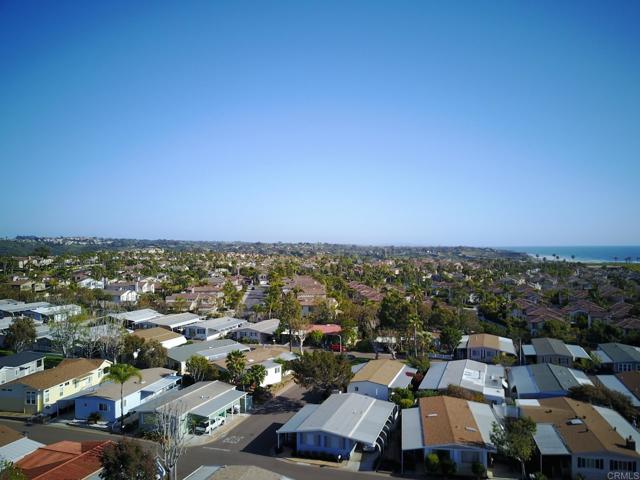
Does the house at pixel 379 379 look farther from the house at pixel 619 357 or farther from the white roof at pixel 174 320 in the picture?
the white roof at pixel 174 320

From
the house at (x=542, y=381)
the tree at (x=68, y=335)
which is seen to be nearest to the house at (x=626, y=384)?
the house at (x=542, y=381)

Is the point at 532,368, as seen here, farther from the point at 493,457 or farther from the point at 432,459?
the point at 432,459

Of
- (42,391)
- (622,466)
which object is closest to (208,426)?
(42,391)

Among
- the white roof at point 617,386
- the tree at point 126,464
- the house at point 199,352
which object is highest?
the tree at point 126,464

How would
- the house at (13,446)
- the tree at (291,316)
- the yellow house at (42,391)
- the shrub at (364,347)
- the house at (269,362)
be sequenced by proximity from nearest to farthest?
the house at (13,446)
the yellow house at (42,391)
the house at (269,362)
the tree at (291,316)
the shrub at (364,347)

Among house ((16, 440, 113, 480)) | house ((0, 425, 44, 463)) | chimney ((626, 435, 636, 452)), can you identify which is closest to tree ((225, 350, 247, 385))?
house ((16, 440, 113, 480))

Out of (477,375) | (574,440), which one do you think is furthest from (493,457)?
(477,375)

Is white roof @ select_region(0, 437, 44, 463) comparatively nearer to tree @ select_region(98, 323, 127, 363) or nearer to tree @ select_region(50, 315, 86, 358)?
tree @ select_region(98, 323, 127, 363)
